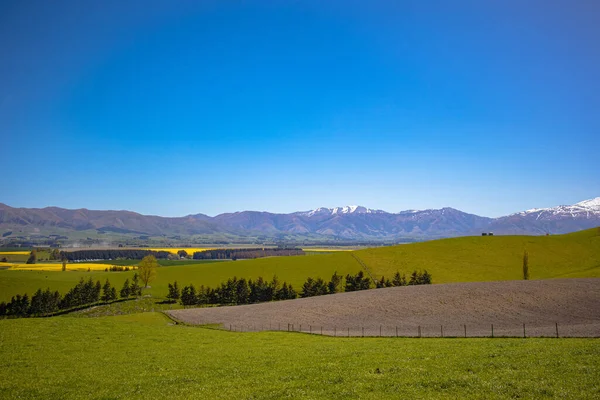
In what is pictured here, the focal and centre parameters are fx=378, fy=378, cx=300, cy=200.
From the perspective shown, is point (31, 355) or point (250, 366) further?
point (31, 355)

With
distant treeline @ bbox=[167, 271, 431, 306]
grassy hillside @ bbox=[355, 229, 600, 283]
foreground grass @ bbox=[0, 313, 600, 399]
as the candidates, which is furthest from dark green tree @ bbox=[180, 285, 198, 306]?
foreground grass @ bbox=[0, 313, 600, 399]

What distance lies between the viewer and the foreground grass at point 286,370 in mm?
18406

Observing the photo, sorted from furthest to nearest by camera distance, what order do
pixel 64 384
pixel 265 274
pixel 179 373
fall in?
pixel 265 274 < pixel 179 373 < pixel 64 384

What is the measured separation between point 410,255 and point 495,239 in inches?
1683

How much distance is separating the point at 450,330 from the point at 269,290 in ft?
236

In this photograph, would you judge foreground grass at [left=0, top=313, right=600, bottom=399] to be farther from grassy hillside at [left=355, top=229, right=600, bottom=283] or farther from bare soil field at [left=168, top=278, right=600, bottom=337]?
A: grassy hillside at [left=355, top=229, right=600, bottom=283]

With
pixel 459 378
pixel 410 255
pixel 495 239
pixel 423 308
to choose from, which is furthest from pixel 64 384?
pixel 495 239

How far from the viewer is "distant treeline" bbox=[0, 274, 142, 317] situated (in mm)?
103938

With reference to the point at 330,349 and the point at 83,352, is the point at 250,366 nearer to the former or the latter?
the point at 330,349

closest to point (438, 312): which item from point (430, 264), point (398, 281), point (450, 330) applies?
point (450, 330)

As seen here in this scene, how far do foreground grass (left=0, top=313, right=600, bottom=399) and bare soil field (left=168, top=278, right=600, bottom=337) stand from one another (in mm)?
17873

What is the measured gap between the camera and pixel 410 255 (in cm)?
14488

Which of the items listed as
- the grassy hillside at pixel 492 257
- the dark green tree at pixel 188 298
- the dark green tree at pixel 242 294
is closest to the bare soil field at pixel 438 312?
the dark green tree at pixel 242 294

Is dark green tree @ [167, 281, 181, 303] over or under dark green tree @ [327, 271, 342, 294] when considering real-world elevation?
under
